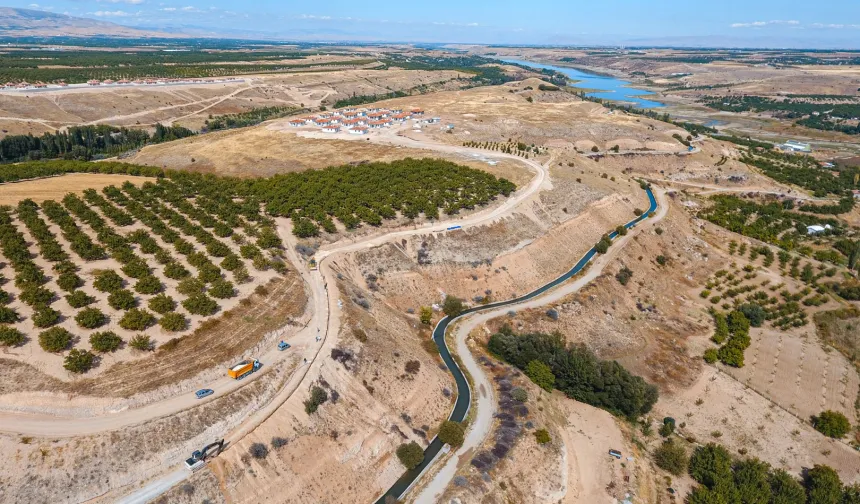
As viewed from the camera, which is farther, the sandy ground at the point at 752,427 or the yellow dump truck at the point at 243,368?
the sandy ground at the point at 752,427

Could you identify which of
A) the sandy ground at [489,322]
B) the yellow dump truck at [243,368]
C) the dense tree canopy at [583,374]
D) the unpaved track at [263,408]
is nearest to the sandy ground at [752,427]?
the sandy ground at [489,322]

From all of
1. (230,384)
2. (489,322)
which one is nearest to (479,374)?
(489,322)

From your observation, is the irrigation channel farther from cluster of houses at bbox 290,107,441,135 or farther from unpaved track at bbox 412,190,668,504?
cluster of houses at bbox 290,107,441,135

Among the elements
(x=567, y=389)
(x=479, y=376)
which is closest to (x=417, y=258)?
(x=479, y=376)

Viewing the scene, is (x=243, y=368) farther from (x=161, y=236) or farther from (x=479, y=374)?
(x=161, y=236)

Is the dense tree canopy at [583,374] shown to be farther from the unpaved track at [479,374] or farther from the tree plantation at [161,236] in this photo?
the tree plantation at [161,236]

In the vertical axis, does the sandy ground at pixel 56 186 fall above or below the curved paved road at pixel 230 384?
above

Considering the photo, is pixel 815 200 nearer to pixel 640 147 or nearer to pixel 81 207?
pixel 640 147

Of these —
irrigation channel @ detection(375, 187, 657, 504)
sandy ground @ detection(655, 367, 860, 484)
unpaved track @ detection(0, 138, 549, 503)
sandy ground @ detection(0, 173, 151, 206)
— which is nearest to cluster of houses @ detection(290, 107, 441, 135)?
sandy ground @ detection(0, 173, 151, 206)
